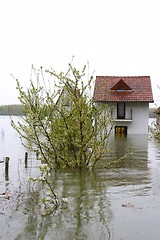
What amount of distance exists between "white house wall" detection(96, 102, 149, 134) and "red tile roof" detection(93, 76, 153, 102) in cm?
85

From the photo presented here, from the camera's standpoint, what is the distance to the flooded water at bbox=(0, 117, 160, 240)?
645cm

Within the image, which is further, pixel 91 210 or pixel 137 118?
pixel 137 118

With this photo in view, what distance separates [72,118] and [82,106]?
2.30 ft

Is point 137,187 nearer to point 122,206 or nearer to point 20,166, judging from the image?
point 122,206

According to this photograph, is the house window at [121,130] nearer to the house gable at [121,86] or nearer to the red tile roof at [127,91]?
the red tile roof at [127,91]

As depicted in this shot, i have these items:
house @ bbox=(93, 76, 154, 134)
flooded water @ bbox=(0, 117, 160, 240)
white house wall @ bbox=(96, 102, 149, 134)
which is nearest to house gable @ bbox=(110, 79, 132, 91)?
house @ bbox=(93, 76, 154, 134)

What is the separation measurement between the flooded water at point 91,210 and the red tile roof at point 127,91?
21.0 m

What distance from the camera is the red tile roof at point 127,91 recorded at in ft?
108

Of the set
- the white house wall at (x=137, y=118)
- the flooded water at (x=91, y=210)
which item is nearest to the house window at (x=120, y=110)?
the white house wall at (x=137, y=118)

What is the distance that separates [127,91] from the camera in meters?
33.9

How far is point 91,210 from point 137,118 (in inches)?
1054

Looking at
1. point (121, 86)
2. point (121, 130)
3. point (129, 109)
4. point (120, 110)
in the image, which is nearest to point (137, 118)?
point (129, 109)

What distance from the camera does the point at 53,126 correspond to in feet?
40.1

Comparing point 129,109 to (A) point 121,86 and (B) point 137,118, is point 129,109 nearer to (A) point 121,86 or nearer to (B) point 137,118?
(B) point 137,118
